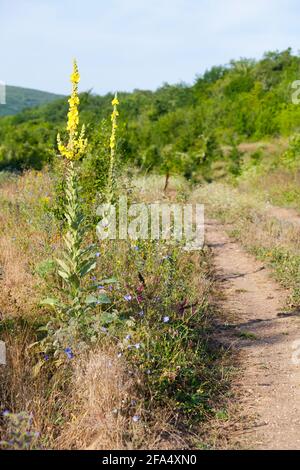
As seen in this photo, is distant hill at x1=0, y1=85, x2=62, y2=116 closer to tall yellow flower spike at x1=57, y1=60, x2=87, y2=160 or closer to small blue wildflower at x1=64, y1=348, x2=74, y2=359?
tall yellow flower spike at x1=57, y1=60, x2=87, y2=160

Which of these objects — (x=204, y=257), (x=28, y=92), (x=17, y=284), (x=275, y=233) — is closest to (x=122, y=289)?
(x=17, y=284)

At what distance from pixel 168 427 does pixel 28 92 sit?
83.6m

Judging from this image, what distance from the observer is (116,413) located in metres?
3.00

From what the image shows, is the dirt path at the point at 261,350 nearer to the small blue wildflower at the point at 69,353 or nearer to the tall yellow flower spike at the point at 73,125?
the small blue wildflower at the point at 69,353

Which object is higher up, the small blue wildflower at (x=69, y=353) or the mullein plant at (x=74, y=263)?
the mullein plant at (x=74, y=263)

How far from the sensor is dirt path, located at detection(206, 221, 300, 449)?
3248mm

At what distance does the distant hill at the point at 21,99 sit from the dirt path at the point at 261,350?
56263 millimetres

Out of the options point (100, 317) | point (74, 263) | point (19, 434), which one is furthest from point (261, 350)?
point (19, 434)

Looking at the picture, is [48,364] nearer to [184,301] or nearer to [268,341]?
[184,301]

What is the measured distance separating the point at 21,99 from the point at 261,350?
73601 millimetres

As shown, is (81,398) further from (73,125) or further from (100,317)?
(73,125)

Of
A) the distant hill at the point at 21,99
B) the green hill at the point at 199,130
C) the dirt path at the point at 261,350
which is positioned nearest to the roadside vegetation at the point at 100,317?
the dirt path at the point at 261,350

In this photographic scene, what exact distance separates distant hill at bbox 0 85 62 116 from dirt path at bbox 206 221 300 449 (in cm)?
5626

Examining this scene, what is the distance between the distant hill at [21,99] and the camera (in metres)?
62.5
